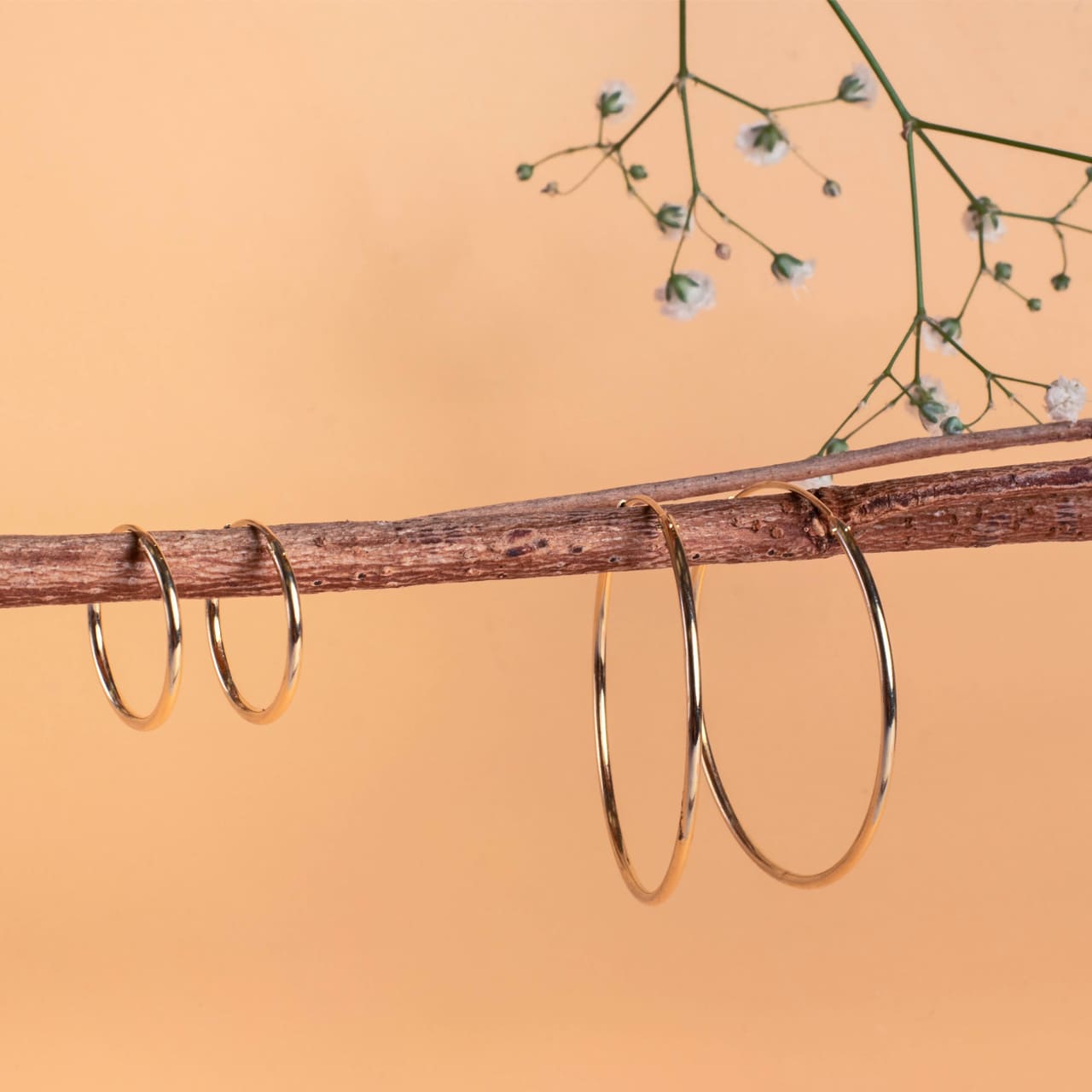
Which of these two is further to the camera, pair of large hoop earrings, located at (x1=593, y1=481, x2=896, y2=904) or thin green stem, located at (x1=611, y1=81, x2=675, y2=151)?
thin green stem, located at (x1=611, y1=81, x2=675, y2=151)

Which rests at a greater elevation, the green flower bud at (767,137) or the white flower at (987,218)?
the green flower bud at (767,137)

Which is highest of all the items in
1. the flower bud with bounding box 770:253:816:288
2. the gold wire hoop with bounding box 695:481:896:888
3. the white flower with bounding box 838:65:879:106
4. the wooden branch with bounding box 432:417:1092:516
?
the white flower with bounding box 838:65:879:106

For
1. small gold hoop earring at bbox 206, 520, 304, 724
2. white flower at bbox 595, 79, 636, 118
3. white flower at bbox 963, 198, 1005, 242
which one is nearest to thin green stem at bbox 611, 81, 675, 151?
white flower at bbox 595, 79, 636, 118

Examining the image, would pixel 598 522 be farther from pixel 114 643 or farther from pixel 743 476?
pixel 114 643

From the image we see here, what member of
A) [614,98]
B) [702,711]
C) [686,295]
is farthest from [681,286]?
[702,711]

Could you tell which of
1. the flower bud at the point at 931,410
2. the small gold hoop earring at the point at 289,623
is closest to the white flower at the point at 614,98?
the flower bud at the point at 931,410

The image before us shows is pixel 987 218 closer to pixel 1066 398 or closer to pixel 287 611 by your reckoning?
pixel 1066 398

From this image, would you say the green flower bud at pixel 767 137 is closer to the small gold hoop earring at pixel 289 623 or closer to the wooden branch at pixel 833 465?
the wooden branch at pixel 833 465

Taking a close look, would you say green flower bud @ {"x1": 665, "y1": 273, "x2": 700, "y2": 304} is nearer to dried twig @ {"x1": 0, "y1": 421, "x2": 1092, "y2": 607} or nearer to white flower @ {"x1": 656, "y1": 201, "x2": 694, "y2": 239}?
white flower @ {"x1": 656, "y1": 201, "x2": 694, "y2": 239}
